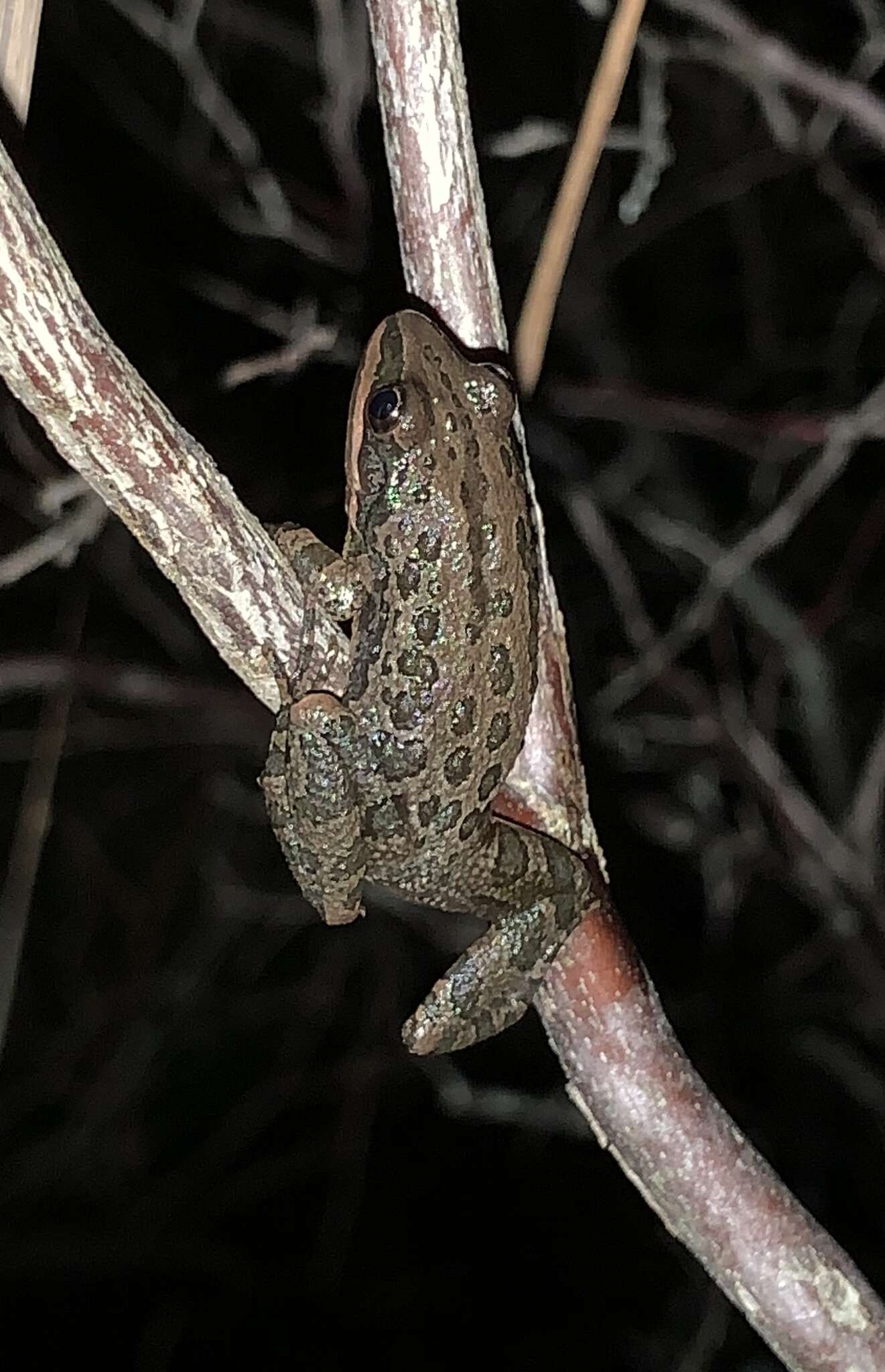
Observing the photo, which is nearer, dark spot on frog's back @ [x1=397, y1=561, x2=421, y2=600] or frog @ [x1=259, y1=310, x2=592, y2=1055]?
frog @ [x1=259, y1=310, x2=592, y2=1055]

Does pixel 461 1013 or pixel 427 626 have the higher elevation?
pixel 427 626

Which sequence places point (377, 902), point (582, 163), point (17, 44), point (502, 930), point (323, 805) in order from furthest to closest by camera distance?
point (377, 902), point (323, 805), point (502, 930), point (582, 163), point (17, 44)

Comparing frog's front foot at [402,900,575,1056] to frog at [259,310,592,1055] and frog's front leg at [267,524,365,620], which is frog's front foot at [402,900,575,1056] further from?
frog's front leg at [267,524,365,620]

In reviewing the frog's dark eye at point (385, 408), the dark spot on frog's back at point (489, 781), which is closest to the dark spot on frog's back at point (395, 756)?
the dark spot on frog's back at point (489, 781)

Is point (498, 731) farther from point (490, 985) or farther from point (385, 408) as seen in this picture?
point (385, 408)

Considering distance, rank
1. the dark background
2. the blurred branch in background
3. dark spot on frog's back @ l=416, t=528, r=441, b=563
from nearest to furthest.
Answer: the blurred branch in background < dark spot on frog's back @ l=416, t=528, r=441, b=563 < the dark background

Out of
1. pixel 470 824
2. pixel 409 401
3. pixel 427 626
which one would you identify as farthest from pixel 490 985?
pixel 409 401

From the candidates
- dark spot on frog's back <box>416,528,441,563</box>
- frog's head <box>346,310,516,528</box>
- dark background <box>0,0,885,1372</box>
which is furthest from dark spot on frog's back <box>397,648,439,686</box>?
dark background <box>0,0,885,1372</box>
